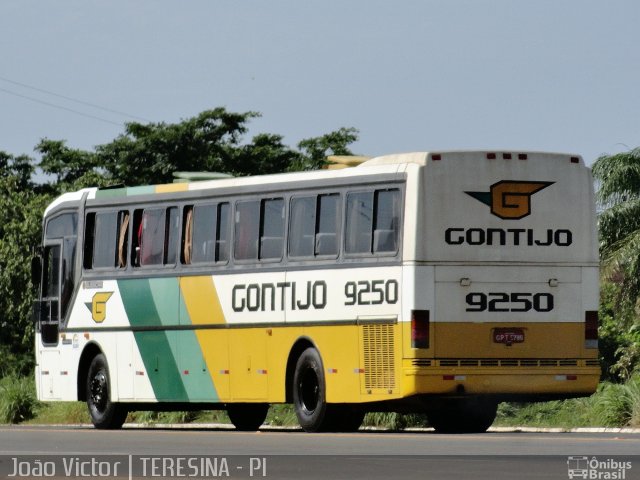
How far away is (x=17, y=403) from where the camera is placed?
34250mm

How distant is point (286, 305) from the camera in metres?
24.5

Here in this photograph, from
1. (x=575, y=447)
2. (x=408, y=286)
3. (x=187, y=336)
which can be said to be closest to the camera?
Result: (x=575, y=447)

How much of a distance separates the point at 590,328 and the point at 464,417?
8.18ft

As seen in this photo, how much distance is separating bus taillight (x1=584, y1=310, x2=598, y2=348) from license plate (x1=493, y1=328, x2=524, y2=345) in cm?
85

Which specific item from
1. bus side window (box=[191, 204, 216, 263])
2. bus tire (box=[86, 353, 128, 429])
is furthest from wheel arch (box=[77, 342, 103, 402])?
bus side window (box=[191, 204, 216, 263])

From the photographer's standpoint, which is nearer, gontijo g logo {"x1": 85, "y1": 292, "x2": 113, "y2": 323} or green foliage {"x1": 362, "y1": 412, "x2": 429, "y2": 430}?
green foliage {"x1": 362, "y1": 412, "x2": 429, "y2": 430}

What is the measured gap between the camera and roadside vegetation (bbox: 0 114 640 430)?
27734mm

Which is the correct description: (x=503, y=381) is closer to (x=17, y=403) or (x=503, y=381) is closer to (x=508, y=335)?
(x=508, y=335)

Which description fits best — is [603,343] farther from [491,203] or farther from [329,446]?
[329,446]

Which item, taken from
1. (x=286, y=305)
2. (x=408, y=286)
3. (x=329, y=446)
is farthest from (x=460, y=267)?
(x=329, y=446)

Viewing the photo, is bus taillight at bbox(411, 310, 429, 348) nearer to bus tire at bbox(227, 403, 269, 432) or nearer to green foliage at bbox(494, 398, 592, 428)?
green foliage at bbox(494, 398, 592, 428)

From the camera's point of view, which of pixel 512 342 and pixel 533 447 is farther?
pixel 512 342

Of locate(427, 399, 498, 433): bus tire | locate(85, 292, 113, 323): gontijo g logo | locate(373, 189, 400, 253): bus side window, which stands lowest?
locate(427, 399, 498, 433): bus tire

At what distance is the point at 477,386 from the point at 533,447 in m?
4.14
